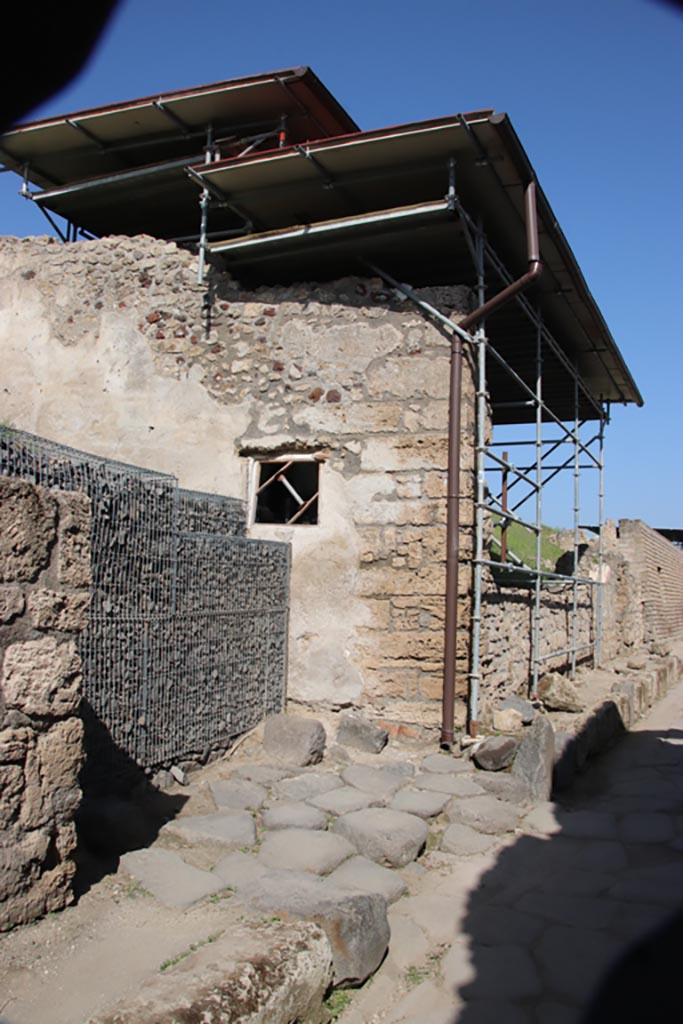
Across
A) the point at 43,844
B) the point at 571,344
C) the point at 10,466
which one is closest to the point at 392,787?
the point at 43,844

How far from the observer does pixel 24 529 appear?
301cm

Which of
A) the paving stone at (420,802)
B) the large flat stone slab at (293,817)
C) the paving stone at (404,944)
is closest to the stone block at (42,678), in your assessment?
the paving stone at (404,944)

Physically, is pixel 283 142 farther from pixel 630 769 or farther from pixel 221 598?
pixel 630 769

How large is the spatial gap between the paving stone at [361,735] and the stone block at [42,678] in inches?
131

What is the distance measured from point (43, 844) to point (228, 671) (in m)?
2.77

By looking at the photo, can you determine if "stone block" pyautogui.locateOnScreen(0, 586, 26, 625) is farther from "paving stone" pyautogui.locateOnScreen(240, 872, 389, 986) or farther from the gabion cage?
"paving stone" pyautogui.locateOnScreen(240, 872, 389, 986)

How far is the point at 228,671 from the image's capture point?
18.9ft

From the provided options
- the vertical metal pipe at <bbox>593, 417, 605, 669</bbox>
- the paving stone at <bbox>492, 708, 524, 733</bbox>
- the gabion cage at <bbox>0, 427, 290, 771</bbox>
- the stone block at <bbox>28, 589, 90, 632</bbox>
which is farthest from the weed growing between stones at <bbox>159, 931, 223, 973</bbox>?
the vertical metal pipe at <bbox>593, 417, 605, 669</bbox>

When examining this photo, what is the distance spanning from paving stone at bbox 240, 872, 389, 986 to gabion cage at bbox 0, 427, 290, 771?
1.58 m

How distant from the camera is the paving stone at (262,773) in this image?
5.24m

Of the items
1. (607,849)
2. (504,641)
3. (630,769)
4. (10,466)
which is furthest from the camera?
(504,641)

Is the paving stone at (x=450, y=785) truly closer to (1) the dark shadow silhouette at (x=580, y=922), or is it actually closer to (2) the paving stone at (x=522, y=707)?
(1) the dark shadow silhouette at (x=580, y=922)

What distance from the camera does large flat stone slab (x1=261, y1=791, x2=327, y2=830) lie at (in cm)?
452

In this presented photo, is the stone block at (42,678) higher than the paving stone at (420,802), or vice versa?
the stone block at (42,678)
